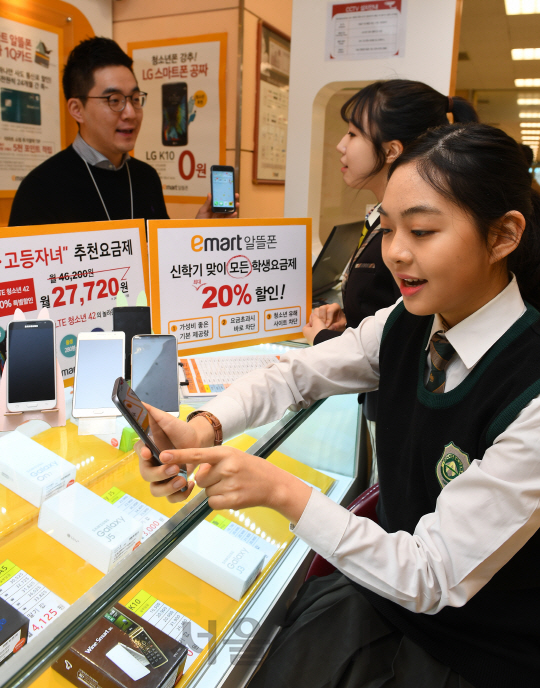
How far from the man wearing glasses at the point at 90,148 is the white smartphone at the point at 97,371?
107 cm

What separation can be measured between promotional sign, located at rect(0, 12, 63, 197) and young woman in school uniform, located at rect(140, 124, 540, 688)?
2757mm

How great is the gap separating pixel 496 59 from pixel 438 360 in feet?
24.3

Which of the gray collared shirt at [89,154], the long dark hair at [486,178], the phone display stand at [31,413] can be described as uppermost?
the gray collared shirt at [89,154]

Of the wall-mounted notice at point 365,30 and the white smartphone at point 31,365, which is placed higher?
the wall-mounted notice at point 365,30

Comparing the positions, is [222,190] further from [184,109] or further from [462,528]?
[184,109]

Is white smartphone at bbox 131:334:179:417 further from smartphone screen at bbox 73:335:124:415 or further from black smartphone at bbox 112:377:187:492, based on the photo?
black smartphone at bbox 112:377:187:492

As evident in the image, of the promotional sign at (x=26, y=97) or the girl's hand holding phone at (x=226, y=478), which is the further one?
the promotional sign at (x=26, y=97)

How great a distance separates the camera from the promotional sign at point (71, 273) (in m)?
1.37

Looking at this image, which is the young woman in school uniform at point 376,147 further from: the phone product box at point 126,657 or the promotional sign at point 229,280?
the phone product box at point 126,657

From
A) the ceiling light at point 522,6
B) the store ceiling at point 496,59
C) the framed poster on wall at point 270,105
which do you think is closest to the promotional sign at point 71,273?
the framed poster on wall at point 270,105

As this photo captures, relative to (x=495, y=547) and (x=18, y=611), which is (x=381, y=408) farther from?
(x=18, y=611)

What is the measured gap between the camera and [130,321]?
1436mm

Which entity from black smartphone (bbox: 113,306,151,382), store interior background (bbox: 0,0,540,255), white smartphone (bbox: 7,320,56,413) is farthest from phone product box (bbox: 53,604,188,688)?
store interior background (bbox: 0,0,540,255)

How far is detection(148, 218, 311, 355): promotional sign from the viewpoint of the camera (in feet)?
5.52
